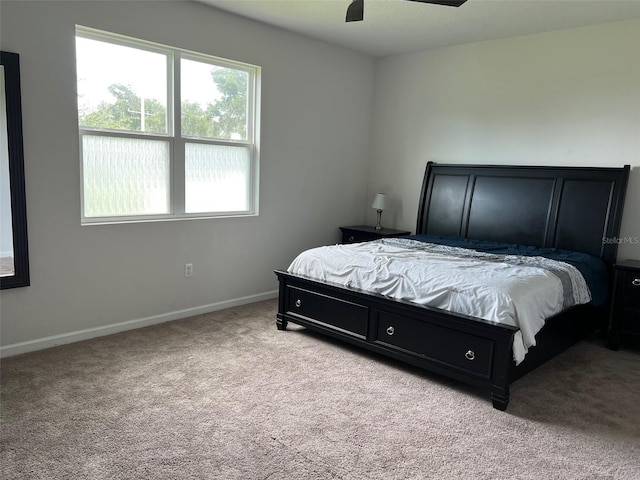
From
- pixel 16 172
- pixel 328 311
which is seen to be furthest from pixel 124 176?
pixel 328 311

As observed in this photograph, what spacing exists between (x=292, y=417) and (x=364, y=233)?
2.94 metres

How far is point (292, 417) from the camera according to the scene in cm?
260

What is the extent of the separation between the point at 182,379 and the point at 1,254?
1.47 meters

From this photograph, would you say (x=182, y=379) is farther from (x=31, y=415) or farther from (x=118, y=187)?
(x=118, y=187)

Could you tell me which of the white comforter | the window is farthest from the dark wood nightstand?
the window

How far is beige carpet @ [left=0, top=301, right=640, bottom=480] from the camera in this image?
219 centimetres

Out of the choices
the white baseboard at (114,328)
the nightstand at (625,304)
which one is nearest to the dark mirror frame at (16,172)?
the white baseboard at (114,328)

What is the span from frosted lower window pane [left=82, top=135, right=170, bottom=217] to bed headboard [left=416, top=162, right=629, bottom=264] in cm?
271

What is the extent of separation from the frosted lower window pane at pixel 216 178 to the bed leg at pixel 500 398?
288 centimetres

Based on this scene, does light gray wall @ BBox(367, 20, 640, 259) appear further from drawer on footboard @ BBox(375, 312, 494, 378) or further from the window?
drawer on footboard @ BBox(375, 312, 494, 378)

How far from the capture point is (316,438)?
2406 mm

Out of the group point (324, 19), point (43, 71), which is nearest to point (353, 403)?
point (43, 71)

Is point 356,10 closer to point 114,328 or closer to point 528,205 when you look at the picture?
point 528,205

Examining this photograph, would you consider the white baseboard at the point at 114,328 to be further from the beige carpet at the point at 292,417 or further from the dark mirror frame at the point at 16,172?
the dark mirror frame at the point at 16,172
